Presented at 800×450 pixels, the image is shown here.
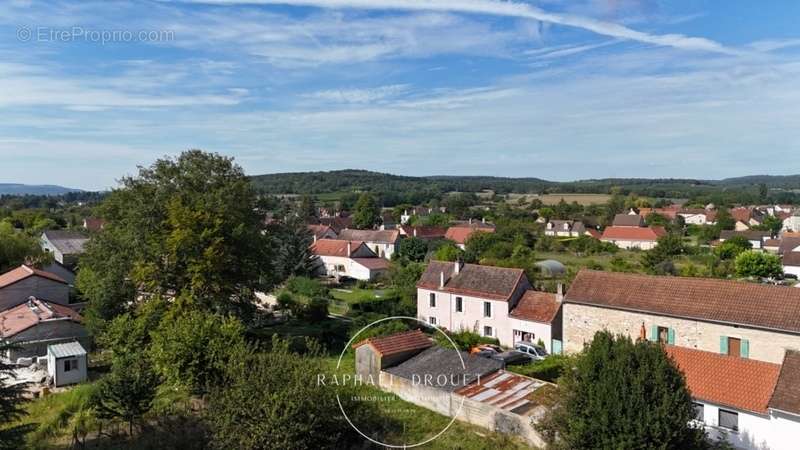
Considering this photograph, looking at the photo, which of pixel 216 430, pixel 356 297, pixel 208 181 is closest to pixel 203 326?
pixel 216 430

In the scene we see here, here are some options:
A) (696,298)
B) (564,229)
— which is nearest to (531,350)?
(696,298)

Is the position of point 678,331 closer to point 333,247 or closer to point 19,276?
point 19,276

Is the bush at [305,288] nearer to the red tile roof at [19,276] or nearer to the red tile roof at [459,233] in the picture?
the red tile roof at [19,276]

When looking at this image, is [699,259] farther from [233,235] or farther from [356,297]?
[233,235]

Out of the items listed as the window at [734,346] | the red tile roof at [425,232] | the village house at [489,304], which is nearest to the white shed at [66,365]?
the village house at [489,304]

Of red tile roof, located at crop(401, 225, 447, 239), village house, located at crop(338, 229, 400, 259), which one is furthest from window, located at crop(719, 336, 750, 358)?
red tile roof, located at crop(401, 225, 447, 239)

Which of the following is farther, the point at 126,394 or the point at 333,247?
the point at 333,247
